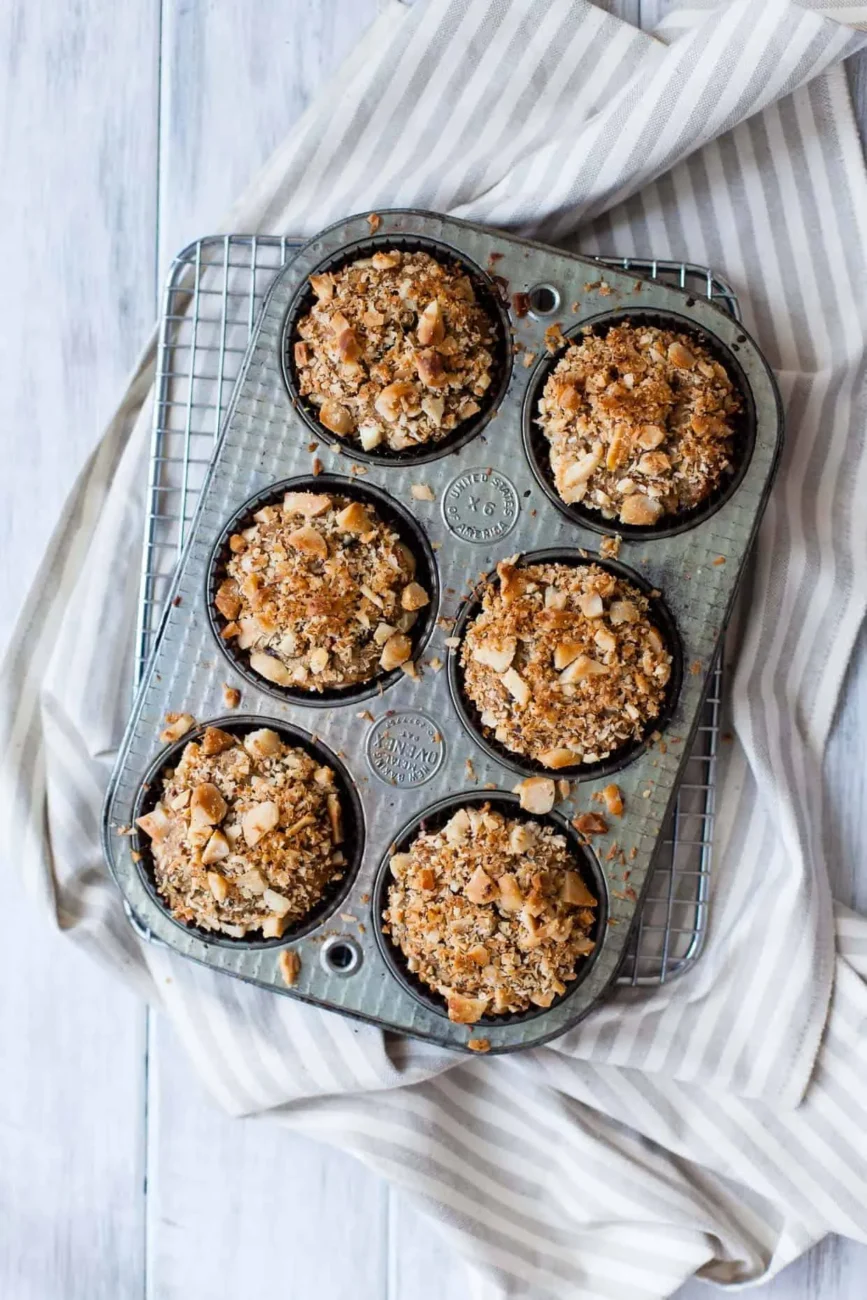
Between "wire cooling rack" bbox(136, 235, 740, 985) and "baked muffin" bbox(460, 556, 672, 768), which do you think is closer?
"baked muffin" bbox(460, 556, 672, 768)

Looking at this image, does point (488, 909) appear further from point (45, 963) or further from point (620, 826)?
point (45, 963)

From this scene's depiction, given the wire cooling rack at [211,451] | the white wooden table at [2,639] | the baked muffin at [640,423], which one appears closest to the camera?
the baked muffin at [640,423]

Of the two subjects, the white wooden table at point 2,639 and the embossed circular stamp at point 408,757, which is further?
the white wooden table at point 2,639

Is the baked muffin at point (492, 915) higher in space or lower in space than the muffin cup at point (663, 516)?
lower

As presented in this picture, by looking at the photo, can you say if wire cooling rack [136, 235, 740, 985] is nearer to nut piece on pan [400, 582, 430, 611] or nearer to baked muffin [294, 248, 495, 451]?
baked muffin [294, 248, 495, 451]

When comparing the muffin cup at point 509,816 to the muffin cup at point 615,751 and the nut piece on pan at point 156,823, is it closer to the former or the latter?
the muffin cup at point 615,751

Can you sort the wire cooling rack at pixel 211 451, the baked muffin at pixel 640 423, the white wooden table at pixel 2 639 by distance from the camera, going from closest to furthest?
the baked muffin at pixel 640 423 < the wire cooling rack at pixel 211 451 < the white wooden table at pixel 2 639

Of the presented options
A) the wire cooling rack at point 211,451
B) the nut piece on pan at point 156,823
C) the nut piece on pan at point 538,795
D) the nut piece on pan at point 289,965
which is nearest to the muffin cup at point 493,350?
the wire cooling rack at point 211,451

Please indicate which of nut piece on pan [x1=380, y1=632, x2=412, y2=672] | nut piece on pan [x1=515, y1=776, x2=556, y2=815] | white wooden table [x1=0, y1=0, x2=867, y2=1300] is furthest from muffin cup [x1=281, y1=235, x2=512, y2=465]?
nut piece on pan [x1=515, y1=776, x2=556, y2=815]
